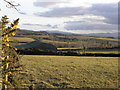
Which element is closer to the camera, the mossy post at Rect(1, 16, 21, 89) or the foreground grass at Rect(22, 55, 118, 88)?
the mossy post at Rect(1, 16, 21, 89)

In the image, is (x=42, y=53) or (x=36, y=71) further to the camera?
(x=42, y=53)

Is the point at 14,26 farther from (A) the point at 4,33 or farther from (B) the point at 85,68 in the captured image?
(B) the point at 85,68

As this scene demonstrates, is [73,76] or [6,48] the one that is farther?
[73,76]

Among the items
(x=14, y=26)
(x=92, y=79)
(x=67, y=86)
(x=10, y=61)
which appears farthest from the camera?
(x=92, y=79)

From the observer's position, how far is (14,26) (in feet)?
50.2

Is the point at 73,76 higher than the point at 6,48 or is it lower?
lower

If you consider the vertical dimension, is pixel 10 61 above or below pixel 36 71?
above

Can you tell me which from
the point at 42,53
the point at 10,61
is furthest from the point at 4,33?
the point at 42,53

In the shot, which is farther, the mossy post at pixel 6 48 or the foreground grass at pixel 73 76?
the foreground grass at pixel 73 76

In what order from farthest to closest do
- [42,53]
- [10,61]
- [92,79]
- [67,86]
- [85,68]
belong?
[42,53] < [85,68] < [92,79] < [67,86] < [10,61]

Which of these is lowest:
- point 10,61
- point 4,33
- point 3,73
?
point 3,73

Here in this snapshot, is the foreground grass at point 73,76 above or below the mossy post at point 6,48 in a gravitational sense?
below

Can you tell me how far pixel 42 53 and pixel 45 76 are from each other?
31.9m

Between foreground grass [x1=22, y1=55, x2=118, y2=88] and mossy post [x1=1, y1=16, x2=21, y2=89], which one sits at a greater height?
mossy post [x1=1, y1=16, x2=21, y2=89]
